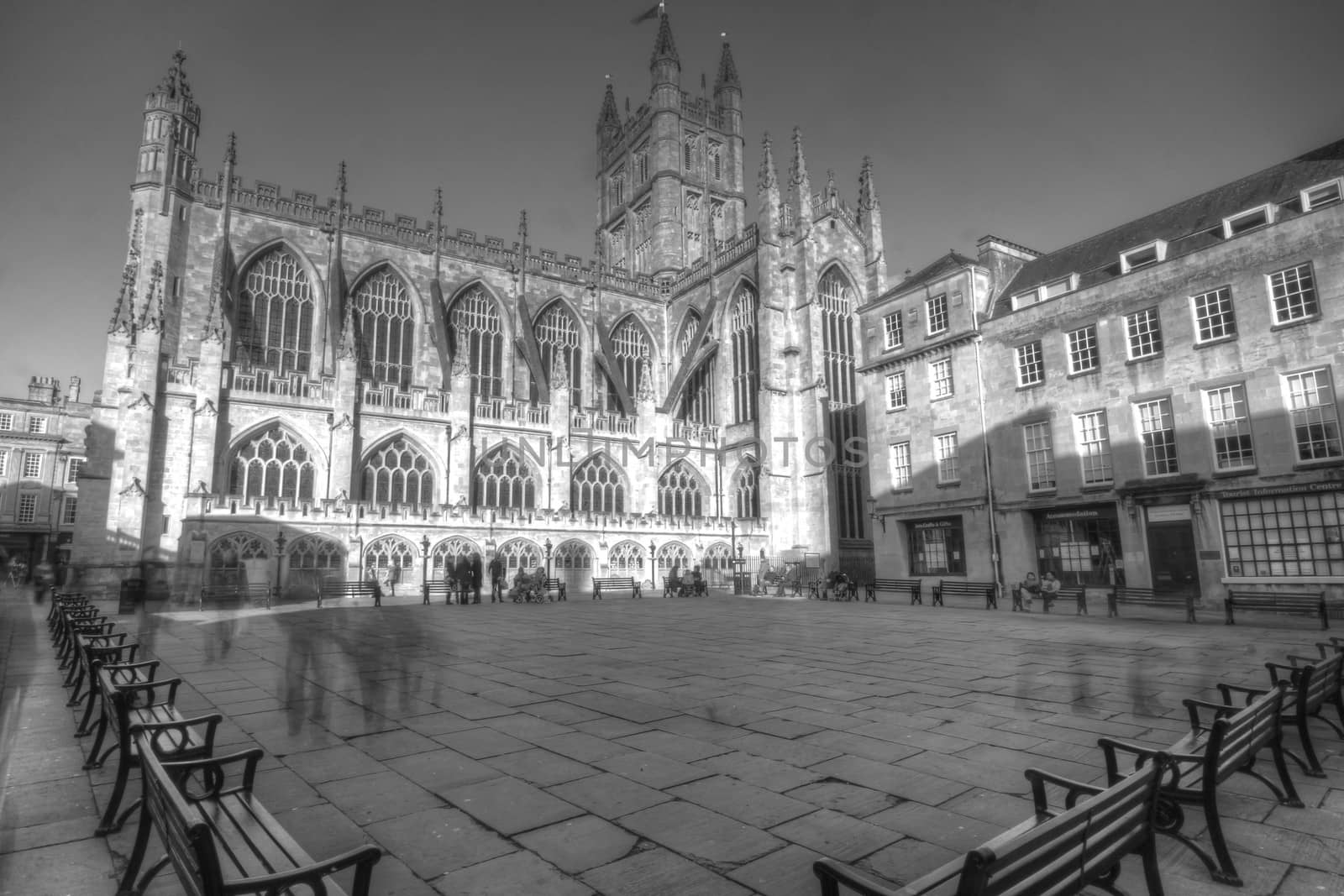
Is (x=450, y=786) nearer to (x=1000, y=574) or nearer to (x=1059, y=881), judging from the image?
(x=1059, y=881)

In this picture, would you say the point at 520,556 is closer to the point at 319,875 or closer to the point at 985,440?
the point at 985,440

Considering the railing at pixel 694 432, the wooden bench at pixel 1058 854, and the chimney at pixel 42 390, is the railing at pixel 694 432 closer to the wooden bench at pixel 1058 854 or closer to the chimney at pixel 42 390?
the wooden bench at pixel 1058 854

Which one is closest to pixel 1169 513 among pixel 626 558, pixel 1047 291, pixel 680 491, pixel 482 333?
pixel 1047 291

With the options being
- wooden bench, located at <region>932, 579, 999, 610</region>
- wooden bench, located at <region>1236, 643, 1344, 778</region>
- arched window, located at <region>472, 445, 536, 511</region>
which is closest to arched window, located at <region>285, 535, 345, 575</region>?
arched window, located at <region>472, 445, 536, 511</region>

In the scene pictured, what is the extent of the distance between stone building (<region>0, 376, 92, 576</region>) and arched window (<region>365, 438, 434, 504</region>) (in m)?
36.8

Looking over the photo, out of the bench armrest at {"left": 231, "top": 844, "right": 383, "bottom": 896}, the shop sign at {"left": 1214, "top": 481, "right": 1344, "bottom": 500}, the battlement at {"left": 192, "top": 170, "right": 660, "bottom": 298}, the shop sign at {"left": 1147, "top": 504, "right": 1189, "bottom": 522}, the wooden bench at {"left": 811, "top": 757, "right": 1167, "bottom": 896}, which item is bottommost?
the wooden bench at {"left": 811, "top": 757, "right": 1167, "bottom": 896}

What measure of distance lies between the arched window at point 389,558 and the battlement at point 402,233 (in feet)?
57.0

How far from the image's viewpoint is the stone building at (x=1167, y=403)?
17.0 meters

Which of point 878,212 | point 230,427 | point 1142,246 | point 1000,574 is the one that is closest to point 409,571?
point 230,427

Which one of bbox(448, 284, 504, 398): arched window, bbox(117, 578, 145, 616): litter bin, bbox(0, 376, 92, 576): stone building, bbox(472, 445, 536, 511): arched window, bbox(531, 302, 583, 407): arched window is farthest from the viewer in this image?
bbox(0, 376, 92, 576): stone building

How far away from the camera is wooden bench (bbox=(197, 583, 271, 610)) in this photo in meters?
22.4

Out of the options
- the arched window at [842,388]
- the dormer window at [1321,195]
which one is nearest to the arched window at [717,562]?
the arched window at [842,388]

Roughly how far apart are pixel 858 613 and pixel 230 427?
24.1 m

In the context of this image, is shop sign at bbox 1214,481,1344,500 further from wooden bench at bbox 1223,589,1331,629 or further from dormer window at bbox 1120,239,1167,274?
dormer window at bbox 1120,239,1167,274
